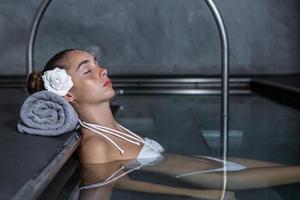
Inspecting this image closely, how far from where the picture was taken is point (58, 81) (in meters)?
2.17

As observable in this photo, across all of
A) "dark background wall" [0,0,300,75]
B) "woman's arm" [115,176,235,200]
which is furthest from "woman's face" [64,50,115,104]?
"dark background wall" [0,0,300,75]

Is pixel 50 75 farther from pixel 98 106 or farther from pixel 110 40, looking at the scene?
pixel 110 40

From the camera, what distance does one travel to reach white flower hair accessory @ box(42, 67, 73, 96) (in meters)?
2.18

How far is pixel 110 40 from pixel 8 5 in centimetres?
161

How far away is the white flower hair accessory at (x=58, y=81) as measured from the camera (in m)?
2.18

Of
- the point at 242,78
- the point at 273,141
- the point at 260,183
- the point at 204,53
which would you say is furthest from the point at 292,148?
the point at 204,53

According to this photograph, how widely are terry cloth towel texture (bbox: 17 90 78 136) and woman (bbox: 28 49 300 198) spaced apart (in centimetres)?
7

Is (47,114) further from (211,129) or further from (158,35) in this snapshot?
(158,35)

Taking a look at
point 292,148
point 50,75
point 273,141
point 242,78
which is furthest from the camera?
point 242,78

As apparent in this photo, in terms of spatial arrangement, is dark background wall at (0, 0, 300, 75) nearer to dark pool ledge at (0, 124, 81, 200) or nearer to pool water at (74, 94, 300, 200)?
pool water at (74, 94, 300, 200)

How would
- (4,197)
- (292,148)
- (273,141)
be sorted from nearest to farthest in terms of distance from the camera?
(4,197) → (292,148) → (273,141)

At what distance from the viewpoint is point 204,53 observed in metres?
8.18

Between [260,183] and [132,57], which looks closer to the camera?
[260,183]

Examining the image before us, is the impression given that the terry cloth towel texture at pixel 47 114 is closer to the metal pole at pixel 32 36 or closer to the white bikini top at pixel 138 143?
the white bikini top at pixel 138 143
